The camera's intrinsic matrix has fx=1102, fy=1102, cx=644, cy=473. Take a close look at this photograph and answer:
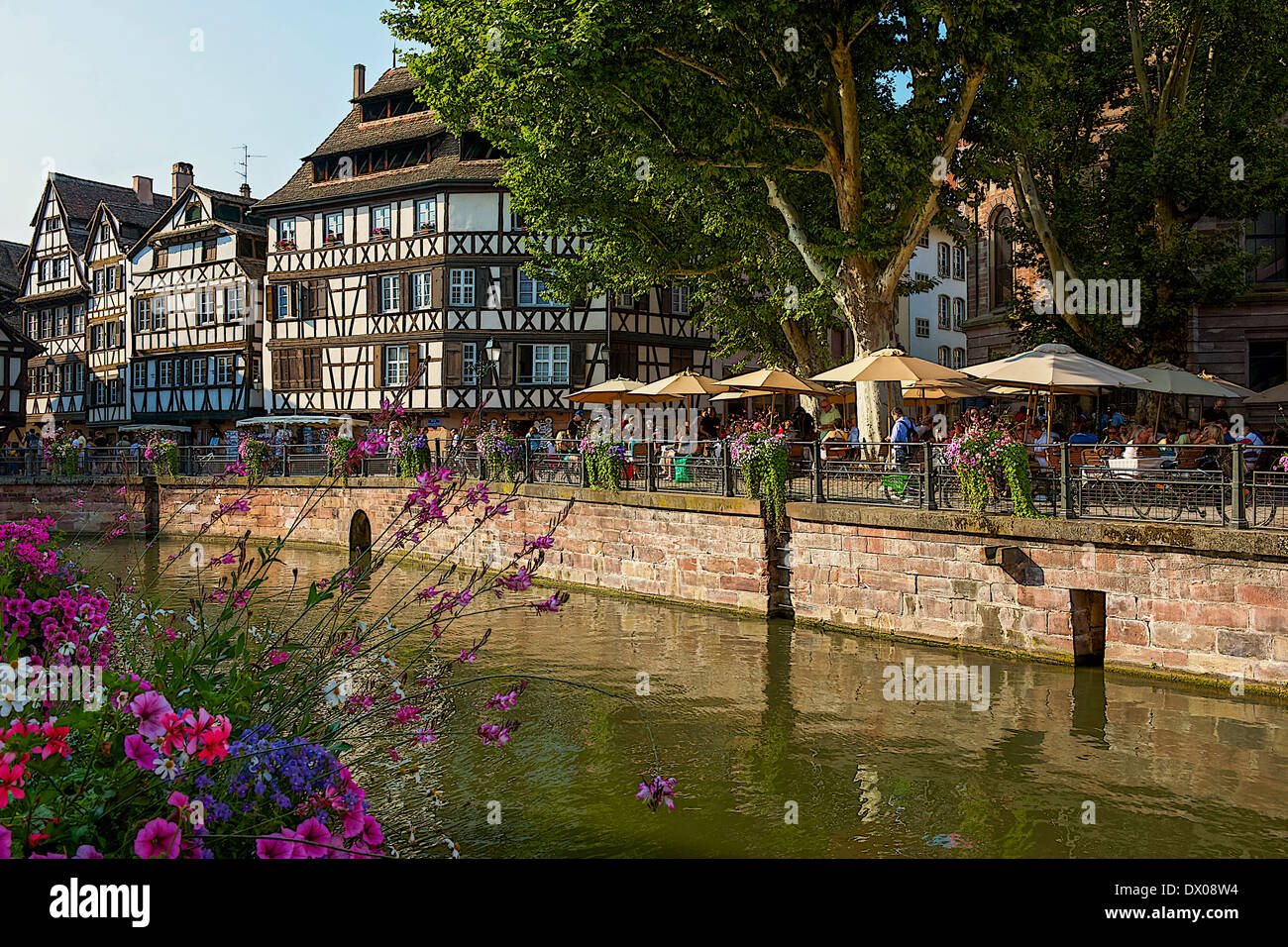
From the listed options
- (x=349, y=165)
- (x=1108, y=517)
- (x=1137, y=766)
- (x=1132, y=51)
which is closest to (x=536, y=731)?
(x=1137, y=766)

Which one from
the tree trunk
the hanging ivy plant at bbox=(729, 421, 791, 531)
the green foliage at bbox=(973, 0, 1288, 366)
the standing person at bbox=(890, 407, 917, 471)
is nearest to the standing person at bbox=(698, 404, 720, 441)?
the tree trunk

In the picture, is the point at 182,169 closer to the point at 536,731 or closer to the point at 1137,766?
the point at 536,731

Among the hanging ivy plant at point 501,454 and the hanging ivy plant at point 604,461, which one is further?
the hanging ivy plant at point 501,454

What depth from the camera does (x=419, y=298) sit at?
1433 inches

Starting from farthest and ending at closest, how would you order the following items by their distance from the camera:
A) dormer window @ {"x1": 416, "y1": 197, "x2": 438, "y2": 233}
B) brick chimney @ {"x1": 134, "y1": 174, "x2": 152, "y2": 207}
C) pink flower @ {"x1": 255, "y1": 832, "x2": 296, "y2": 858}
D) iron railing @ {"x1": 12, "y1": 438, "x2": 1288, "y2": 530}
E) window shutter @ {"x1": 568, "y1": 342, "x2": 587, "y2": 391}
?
brick chimney @ {"x1": 134, "y1": 174, "x2": 152, "y2": 207} → dormer window @ {"x1": 416, "y1": 197, "x2": 438, "y2": 233} → window shutter @ {"x1": 568, "y1": 342, "x2": 587, "y2": 391} → iron railing @ {"x1": 12, "y1": 438, "x2": 1288, "y2": 530} → pink flower @ {"x1": 255, "y1": 832, "x2": 296, "y2": 858}

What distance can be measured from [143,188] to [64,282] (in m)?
5.97

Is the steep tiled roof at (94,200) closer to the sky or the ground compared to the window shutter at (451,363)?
closer to the sky

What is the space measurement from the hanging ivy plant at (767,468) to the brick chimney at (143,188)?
145 feet

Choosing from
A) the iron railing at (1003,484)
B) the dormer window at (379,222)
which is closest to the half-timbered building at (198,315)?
the dormer window at (379,222)

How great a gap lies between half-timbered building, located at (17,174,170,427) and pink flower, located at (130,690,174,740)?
5024 cm

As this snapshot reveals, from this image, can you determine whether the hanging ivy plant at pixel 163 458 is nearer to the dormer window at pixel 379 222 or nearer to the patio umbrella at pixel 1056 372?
the dormer window at pixel 379 222

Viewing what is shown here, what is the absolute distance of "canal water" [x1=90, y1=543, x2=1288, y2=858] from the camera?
812 centimetres

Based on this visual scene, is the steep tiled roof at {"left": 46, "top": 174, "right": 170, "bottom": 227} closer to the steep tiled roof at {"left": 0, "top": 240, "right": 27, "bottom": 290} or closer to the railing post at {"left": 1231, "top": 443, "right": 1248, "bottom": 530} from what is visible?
the steep tiled roof at {"left": 0, "top": 240, "right": 27, "bottom": 290}

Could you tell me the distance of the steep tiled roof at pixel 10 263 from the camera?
54.0 metres
